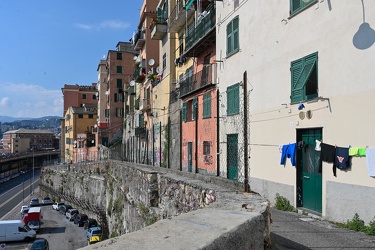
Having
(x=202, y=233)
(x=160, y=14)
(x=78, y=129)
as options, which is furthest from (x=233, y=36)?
(x=78, y=129)

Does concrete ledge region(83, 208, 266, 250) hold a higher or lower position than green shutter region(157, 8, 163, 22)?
lower

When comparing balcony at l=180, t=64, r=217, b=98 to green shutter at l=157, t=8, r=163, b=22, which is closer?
balcony at l=180, t=64, r=217, b=98

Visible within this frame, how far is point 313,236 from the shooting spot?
6332 millimetres

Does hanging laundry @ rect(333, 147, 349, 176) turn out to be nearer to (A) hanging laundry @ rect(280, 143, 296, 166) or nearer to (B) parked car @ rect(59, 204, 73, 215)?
(A) hanging laundry @ rect(280, 143, 296, 166)

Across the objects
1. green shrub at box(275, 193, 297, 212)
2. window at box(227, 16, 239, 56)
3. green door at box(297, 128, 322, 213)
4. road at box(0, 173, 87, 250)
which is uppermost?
window at box(227, 16, 239, 56)

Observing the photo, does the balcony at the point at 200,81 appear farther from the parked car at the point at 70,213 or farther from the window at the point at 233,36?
the parked car at the point at 70,213

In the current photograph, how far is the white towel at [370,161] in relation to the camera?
7103 mm

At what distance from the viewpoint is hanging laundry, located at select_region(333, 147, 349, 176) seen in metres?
7.86

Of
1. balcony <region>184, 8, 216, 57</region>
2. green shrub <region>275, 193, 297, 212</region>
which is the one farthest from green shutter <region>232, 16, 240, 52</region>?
green shrub <region>275, 193, 297, 212</region>

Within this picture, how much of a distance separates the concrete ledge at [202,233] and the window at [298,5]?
7.36 metres

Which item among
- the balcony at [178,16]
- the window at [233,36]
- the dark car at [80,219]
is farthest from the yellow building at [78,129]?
the window at [233,36]

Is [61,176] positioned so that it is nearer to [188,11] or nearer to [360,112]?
[188,11]

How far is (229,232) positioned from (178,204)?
487 centimetres

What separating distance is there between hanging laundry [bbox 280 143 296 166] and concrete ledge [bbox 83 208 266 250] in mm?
6275
